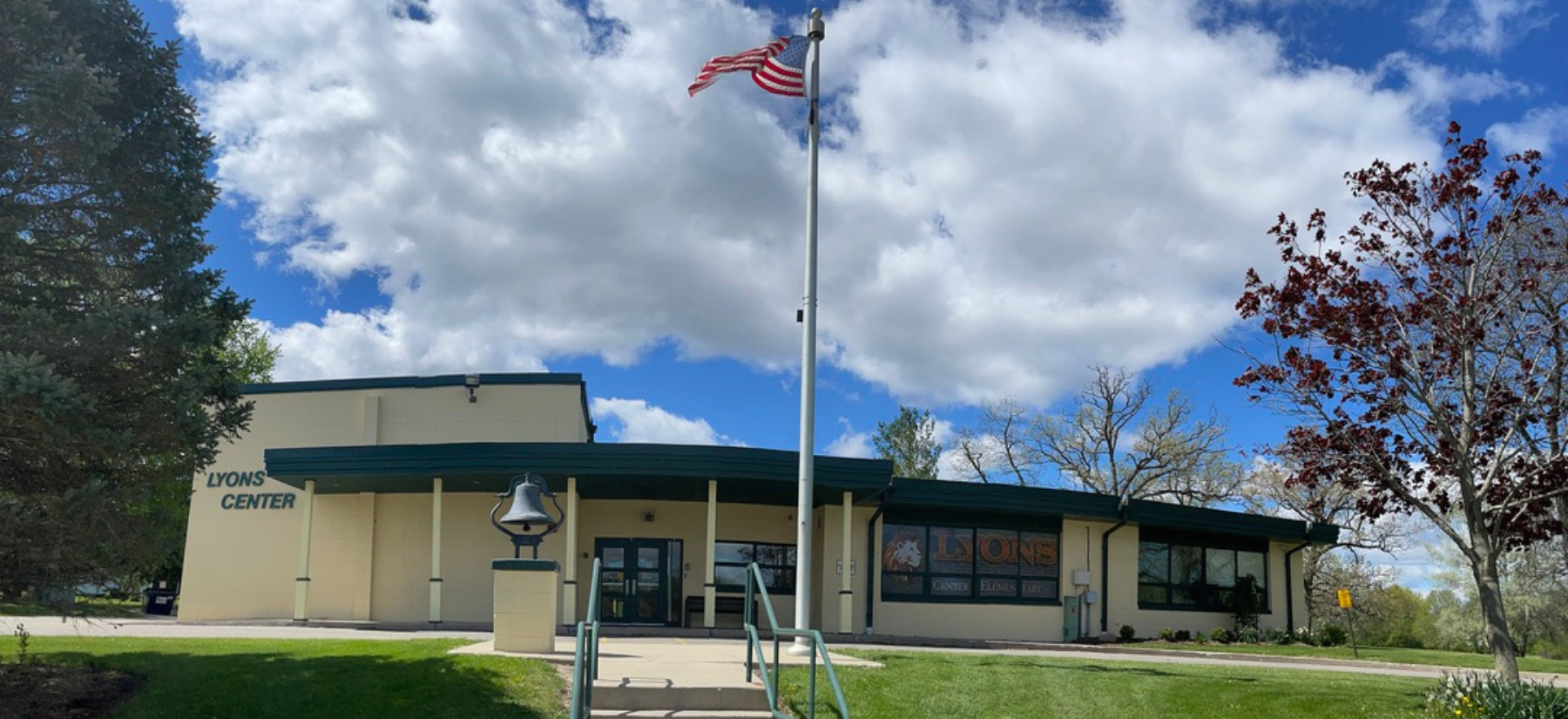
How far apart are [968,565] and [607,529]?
7.62 metres

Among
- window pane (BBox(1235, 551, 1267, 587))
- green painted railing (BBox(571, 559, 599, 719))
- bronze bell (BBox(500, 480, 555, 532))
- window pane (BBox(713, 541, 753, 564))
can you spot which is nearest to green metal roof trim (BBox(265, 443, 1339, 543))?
window pane (BBox(713, 541, 753, 564))

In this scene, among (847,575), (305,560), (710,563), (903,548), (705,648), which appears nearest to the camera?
(705,648)

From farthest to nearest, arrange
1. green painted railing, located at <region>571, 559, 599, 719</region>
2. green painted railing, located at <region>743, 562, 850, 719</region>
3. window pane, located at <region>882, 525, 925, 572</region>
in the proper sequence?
window pane, located at <region>882, 525, 925, 572</region>
green painted railing, located at <region>743, 562, 850, 719</region>
green painted railing, located at <region>571, 559, 599, 719</region>

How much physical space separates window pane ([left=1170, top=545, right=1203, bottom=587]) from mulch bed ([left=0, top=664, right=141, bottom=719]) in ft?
74.5

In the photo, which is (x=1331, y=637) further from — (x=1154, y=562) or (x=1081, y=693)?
(x=1081, y=693)

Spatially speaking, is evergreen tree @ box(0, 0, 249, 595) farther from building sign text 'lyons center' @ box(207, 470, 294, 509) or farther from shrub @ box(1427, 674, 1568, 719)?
building sign text 'lyons center' @ box(207, 470, 294, 509)

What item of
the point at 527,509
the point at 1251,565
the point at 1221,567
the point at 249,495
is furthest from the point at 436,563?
the point at 1251,565

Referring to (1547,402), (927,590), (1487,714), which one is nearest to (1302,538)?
(927,590)

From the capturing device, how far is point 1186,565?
28.5 meters

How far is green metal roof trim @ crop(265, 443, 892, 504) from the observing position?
21.0m

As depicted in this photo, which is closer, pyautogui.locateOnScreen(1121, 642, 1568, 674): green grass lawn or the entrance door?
pyautogui.locateOnScreen(1121, 642, 1568, 674): green grass lawn

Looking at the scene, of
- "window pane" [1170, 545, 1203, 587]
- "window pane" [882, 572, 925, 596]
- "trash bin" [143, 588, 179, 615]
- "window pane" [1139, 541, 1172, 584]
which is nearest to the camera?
"window pane" [882, 572, 925, 596]

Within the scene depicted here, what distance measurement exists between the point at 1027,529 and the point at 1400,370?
12434 millimetres

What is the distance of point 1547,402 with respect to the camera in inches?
560
